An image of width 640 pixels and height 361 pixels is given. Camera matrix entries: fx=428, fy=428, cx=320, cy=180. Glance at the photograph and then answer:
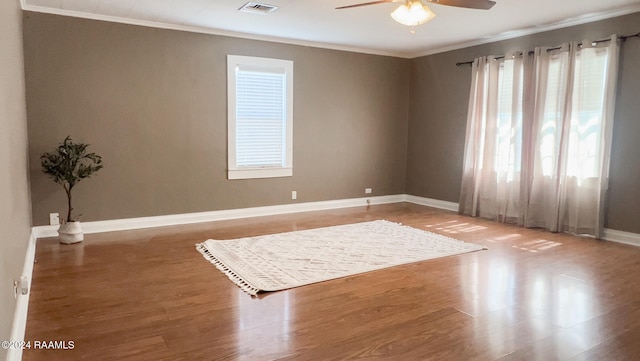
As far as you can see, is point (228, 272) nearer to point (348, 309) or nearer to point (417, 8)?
point (348, 309)

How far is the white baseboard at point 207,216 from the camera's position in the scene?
5.04 m

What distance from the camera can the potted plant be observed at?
4.47 meters

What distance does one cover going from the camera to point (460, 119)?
6625 mm

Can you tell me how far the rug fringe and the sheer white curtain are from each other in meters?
3.91

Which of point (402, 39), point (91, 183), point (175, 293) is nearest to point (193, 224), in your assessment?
point (91, 183)

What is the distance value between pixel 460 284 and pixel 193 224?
350 cm

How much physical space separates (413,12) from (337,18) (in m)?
1.70

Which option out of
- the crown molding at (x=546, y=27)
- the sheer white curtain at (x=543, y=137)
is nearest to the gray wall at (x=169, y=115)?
the crown molding at (x=546, y=27)

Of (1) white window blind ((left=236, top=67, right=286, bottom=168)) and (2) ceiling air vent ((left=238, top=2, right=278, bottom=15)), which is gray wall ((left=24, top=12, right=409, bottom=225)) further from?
(2) ceiling air vent ((left=238, top=2, right=278, bottom=15))

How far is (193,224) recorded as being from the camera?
18.2 feet

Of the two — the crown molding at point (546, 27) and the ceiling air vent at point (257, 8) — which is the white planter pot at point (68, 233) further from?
the crown molding at point (546, 27)

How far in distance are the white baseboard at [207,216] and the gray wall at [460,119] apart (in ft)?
3.16

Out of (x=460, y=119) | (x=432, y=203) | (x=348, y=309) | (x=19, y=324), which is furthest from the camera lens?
(x=432, y=203)

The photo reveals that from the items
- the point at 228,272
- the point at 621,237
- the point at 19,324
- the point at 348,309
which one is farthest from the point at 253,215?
the point at 621,237
